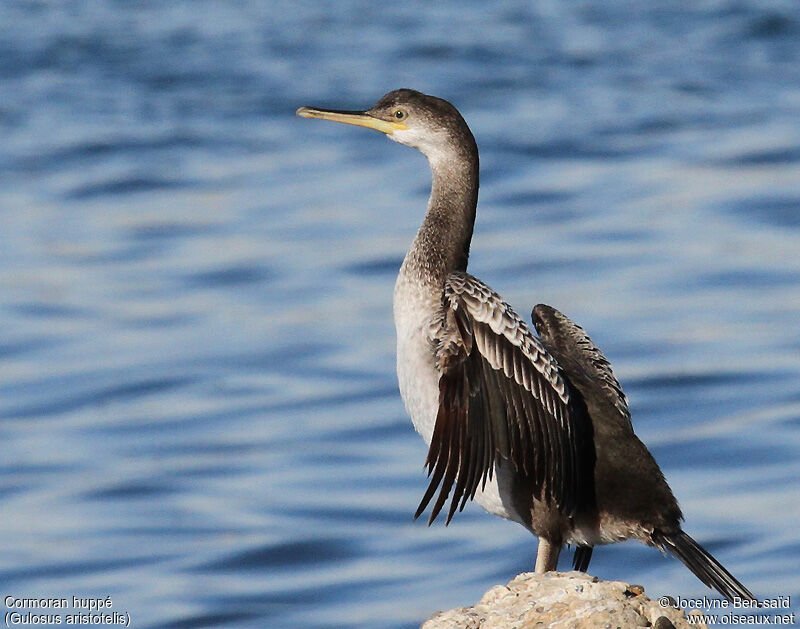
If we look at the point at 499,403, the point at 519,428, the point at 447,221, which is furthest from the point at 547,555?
the point at 447,221

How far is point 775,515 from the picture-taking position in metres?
11.2

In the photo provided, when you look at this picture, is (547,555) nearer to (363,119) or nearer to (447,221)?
(447,221)

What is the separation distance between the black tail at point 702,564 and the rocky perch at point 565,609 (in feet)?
3.49

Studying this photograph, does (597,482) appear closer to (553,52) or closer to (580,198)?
(580,198)

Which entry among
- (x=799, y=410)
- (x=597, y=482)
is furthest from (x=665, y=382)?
(x=597, y=482)

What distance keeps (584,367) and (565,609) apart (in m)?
2.28

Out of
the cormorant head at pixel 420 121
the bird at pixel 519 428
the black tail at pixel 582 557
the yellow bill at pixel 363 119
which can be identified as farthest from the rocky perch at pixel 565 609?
the yellow bill at pixel 363 119

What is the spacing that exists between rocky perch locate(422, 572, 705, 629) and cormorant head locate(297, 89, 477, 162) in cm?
269

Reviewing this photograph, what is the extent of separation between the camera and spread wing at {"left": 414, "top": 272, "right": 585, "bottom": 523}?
284 inches

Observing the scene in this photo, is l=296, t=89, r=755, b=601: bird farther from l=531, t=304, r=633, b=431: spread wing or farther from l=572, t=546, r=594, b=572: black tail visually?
l=572, t=546, r=594, b=572: black tail

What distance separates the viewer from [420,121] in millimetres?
8258

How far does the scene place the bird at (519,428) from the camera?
7.21 m

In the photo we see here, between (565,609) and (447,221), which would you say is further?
(447,221)

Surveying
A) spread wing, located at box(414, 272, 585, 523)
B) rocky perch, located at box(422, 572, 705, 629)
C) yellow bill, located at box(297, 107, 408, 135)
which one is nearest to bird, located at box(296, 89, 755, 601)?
spread wing, located at box(414, 272, 585, 523)
